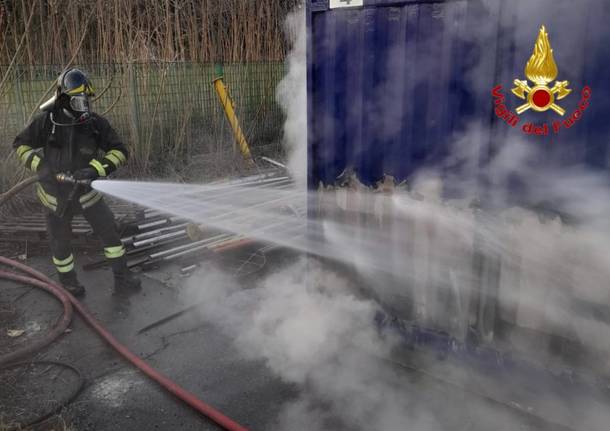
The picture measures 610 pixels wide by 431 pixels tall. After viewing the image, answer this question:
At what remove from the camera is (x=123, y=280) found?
523cm

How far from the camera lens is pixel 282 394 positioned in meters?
3.46

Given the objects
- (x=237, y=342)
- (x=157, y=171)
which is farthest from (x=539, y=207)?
(x=157, y=171)

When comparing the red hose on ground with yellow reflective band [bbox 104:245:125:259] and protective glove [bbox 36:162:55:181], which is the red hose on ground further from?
protective glove [bbox 36:162:55:181]

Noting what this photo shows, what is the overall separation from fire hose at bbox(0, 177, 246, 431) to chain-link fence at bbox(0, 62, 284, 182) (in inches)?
138

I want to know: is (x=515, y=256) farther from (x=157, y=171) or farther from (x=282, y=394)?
(x=157, y=171)

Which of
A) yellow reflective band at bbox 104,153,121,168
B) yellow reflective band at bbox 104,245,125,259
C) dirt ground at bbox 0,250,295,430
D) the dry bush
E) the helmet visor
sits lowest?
dirt ground at bbox 0,250,295,430

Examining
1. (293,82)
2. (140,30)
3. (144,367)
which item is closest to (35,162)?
(144,367)

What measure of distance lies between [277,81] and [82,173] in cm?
800

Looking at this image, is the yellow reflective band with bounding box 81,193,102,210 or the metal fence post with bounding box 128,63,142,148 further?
the metal fence post with bounding box 128,63,142,148

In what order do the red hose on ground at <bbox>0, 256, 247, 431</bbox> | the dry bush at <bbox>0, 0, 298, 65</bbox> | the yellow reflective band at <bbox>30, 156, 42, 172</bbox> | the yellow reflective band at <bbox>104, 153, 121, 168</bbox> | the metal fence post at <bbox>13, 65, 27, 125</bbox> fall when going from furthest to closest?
the dry bush at <bbox>0, 0, 298, 65</bbox> < the metal fence post at <bbox>13, 65, 27, 125</bbox> < the yellow reflective band at <bbox>104, 153, 121, 168</bbox> < the yellow reflective band at <bbox>30, 156, 42, 172</bbox> < the red hose on ground at <bbox>0, 256, 247, 431</bbox>

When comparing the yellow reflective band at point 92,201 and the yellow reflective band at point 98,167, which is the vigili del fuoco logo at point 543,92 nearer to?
the yellow reflective band at point 98,167

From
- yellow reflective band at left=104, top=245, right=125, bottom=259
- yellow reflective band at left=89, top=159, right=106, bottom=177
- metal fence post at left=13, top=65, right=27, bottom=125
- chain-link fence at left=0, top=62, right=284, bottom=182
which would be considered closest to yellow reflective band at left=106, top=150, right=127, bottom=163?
yellow reflective band at left=89, top=159, right=106, bottom=177

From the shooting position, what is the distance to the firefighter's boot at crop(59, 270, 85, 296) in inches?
200

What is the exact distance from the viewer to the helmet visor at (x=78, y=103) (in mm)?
4777
